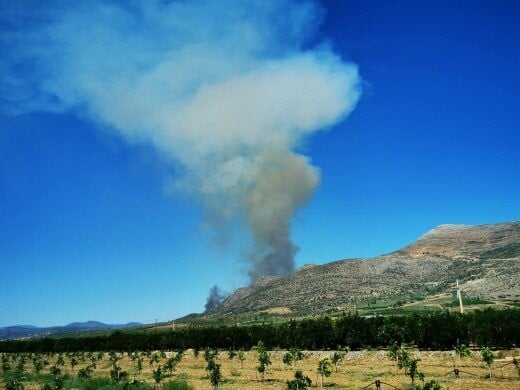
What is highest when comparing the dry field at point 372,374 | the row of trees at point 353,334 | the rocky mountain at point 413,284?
the rocky mountain at point 413,284

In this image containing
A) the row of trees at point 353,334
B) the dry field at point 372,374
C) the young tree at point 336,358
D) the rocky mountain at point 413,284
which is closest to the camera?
the dry field at point 372,374

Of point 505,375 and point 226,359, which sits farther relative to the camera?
point 226,359

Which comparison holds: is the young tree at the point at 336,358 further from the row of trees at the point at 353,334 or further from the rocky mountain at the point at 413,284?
the rocky mountain at the point at 413,284

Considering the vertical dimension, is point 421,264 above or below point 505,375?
A: above

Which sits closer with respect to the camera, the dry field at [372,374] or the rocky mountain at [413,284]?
the dry field at [372,374]

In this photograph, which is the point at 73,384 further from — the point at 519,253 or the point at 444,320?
the point at 519,253

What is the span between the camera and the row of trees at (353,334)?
139ft

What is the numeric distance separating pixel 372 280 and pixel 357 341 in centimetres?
13875

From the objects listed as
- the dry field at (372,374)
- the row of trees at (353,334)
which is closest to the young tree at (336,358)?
the dry field at (372,374)

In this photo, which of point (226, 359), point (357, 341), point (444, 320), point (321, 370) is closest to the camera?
point (321, 370)

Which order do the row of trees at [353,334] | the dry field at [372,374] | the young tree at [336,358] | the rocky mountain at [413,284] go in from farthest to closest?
1. the rocky mountain at [413,284]
2. the row of trees at [353,334]
3. the young tree at [336,358]
4. the dry field at [372,374]

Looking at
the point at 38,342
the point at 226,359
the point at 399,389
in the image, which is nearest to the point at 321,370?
the point at 399,389

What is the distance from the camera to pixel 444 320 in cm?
4603

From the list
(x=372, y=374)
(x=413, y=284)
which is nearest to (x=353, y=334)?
(x=372, y=374)
